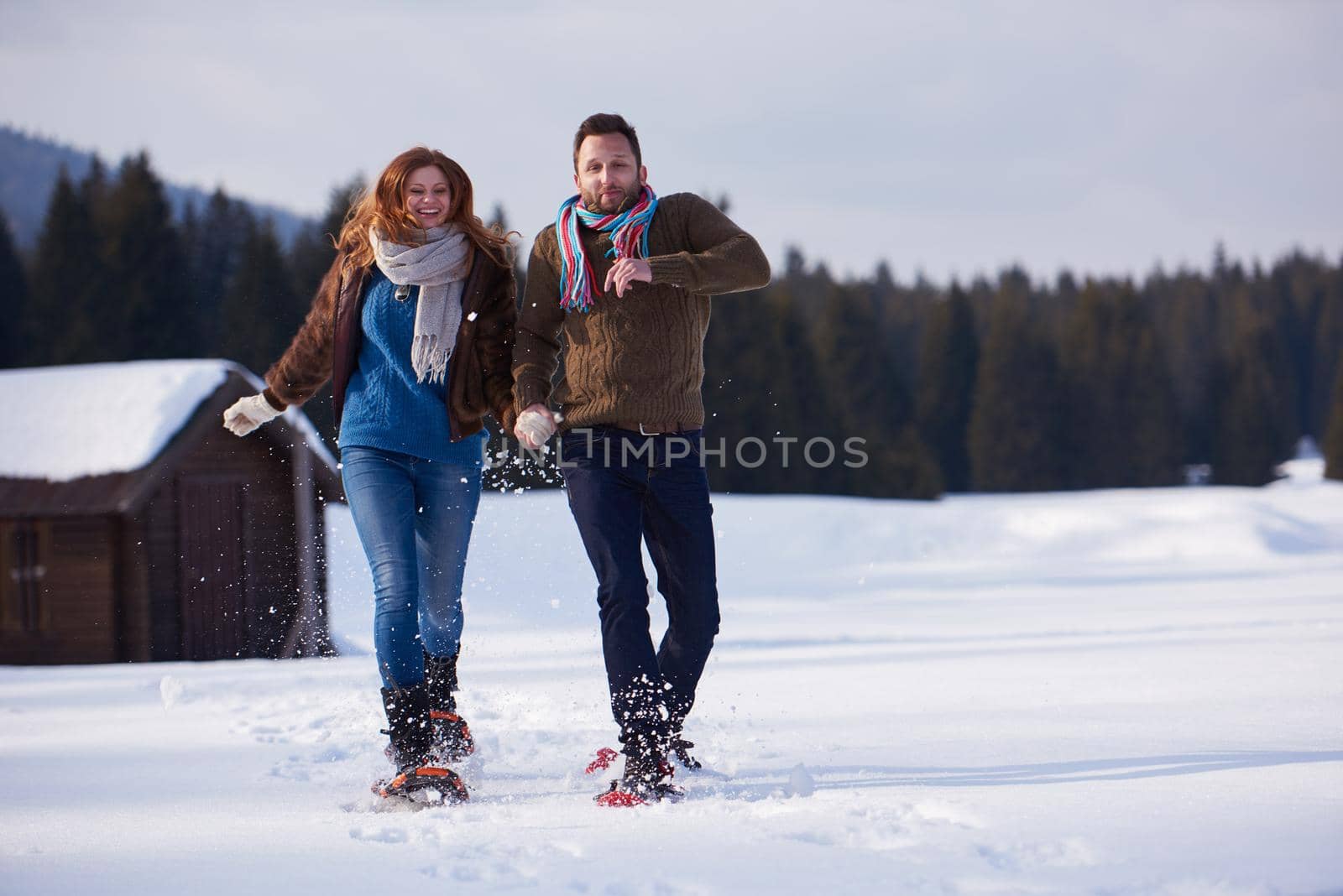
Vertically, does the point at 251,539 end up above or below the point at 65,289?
below

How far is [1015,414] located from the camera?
1768 inches

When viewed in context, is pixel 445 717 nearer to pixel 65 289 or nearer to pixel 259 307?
pixel 259 307

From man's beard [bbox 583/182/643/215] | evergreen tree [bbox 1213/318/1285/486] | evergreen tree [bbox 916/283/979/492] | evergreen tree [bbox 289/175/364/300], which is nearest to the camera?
man's beard [bbox 583/182/643/215]

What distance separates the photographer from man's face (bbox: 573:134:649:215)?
12.3 ft

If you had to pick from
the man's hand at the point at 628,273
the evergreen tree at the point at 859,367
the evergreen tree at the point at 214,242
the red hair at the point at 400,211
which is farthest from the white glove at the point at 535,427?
the evergreen tree at the point at 214,242

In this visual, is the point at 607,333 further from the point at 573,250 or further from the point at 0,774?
the point at 0,774

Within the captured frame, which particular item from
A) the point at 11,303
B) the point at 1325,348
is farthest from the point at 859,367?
the point at 1325,348

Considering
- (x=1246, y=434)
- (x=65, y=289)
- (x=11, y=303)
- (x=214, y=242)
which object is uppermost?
(x=214, y=242)

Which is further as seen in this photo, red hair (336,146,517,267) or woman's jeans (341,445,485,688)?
red hair (336,146,517,267)

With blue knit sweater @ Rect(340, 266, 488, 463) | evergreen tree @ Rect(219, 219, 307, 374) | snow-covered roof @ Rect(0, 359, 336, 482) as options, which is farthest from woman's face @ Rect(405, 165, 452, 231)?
evergreen tree @ Rect(219, 219, 307, 374)

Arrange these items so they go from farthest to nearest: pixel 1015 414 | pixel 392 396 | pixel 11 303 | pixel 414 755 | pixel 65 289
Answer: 1. pixel 1015 414
2. pixel 11 303
3. pixel 65 289
4. pixel 392 396
5. pixel 414 755

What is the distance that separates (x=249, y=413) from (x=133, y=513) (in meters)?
8.85

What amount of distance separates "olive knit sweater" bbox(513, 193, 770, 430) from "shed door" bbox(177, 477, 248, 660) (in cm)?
962

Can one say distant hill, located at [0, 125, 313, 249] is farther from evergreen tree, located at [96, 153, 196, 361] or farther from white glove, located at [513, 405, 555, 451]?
white glove, located at [513, 405, 555, 451]
